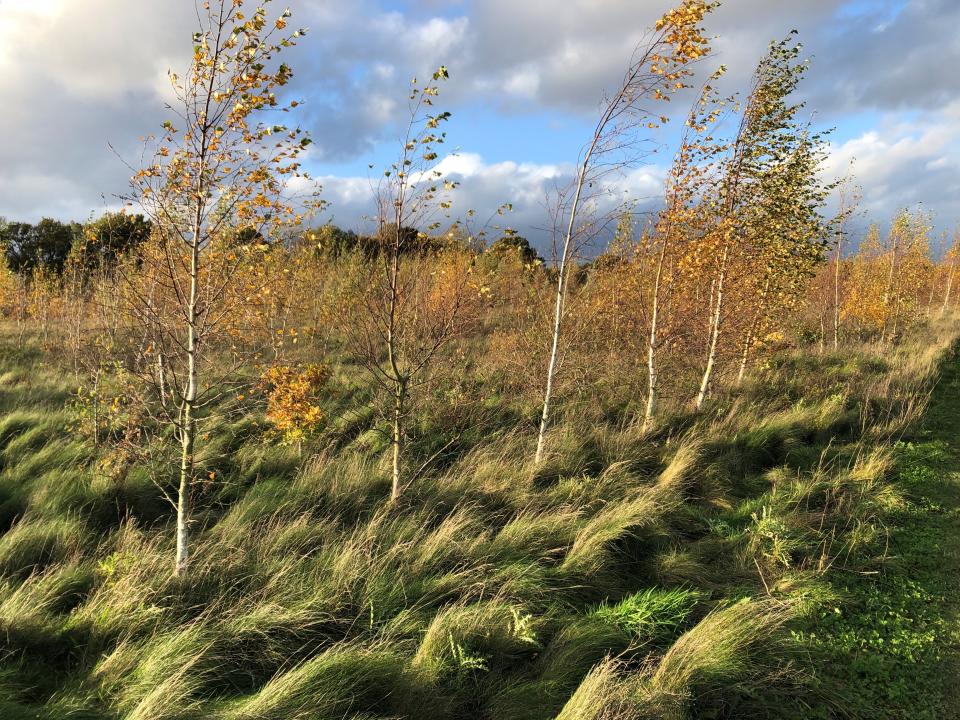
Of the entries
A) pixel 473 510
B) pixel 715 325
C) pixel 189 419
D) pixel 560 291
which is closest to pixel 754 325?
pixel 715 325

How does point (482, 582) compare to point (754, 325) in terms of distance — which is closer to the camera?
point (482, 582)

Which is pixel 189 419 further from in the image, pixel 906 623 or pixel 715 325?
pixel 715 325

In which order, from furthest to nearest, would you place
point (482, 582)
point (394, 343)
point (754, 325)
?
point (754, 325) < point (394, 343) < point (482, 582)

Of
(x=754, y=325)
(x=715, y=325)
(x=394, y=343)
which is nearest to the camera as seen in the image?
(x=394, y=343)

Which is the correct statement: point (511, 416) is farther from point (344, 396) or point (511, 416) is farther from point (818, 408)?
point (818, 408)

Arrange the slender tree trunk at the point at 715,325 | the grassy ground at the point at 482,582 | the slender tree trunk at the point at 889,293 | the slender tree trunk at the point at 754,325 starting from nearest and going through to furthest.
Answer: the grassy ground at the point at 482,582
the slender tree trunk at the point at 715,325
the slender tree trunk at the point at 754,325
the slender tree trunk at the point at 889,293

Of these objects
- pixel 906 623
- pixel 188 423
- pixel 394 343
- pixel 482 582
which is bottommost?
pixel 906 623

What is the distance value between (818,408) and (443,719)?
7994 millimetres

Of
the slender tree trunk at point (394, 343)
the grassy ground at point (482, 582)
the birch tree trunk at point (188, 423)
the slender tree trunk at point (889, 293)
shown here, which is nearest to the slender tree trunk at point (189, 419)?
the birch tree trunk at point (188, 423)

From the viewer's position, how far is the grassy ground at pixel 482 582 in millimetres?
2891

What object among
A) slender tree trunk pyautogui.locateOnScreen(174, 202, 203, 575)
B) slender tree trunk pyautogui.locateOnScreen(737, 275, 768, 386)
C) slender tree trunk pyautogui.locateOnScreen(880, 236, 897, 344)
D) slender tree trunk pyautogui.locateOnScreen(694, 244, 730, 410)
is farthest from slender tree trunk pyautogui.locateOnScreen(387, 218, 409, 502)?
slender tree trunk pyautogui.locateOnScreen(880, 236, 897, 344)

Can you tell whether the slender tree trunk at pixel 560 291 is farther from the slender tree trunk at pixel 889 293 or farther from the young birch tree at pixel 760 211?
the slender tree trunk at pixel 889 293

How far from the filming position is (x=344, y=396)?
8664mm

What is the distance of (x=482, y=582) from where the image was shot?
12.4 ft
